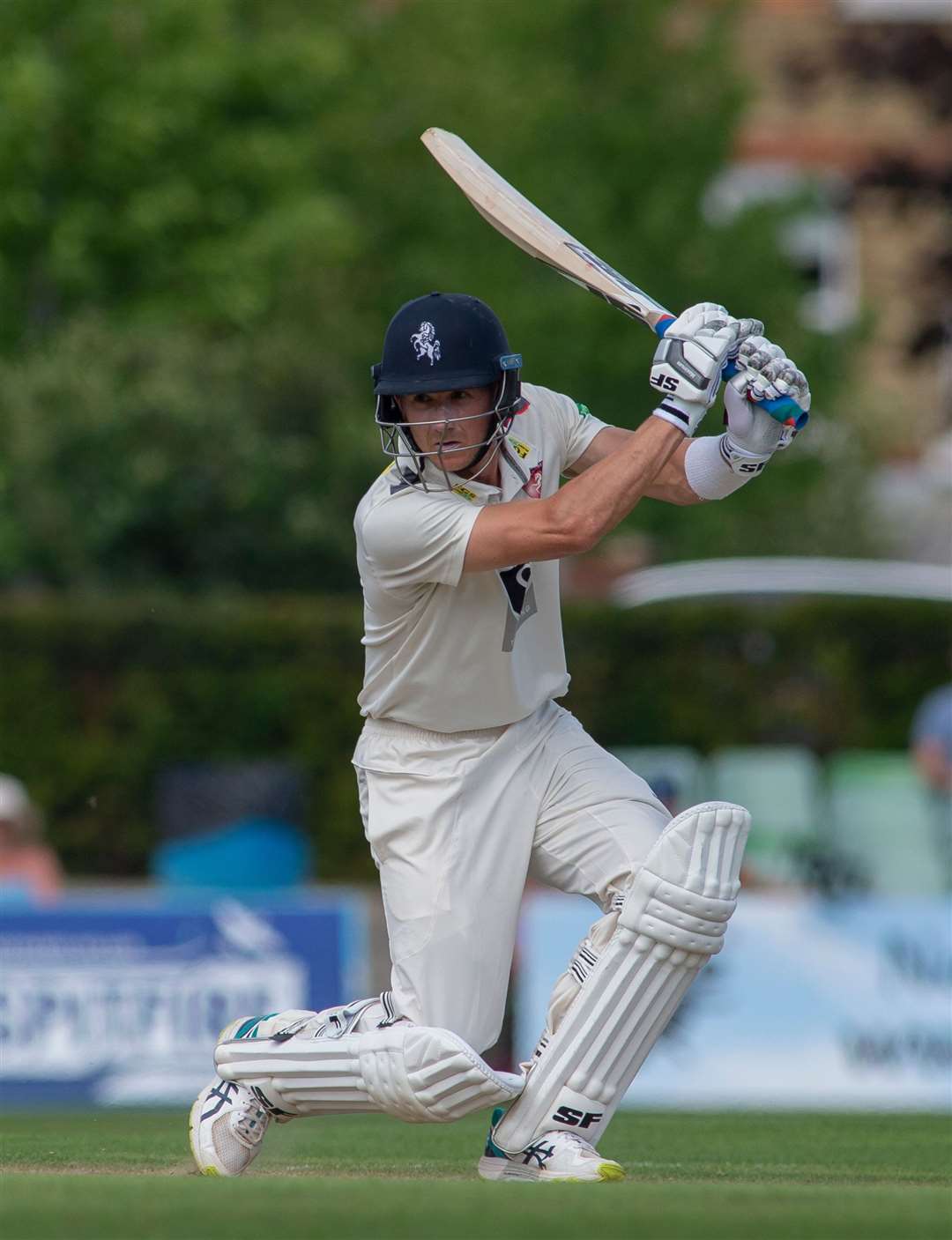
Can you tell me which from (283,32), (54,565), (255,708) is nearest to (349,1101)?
(255,708)

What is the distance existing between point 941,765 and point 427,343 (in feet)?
18.1

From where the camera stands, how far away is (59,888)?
967 centimetres

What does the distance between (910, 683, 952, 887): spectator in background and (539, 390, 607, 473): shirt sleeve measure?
15.9 ft

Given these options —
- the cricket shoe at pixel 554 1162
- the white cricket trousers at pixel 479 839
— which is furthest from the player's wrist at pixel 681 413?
the cricket shoe at pixel 554 1162

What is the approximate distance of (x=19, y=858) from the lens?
28.9ft

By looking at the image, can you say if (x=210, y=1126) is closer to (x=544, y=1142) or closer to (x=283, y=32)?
(x=544, y=1142)

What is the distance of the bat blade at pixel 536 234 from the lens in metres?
4.89

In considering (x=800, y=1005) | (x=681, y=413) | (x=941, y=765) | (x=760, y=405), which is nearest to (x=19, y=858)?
(x=800, y=1005)

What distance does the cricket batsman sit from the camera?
4219 millimetres

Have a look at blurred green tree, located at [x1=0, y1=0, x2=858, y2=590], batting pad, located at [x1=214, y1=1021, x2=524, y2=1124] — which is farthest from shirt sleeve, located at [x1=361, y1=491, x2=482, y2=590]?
blurred green tree, located at [x1=0, y1=0, x2=858, y2=590]

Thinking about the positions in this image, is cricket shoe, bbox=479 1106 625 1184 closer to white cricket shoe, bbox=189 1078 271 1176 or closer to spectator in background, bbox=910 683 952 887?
white cricket shoe, bbox=189 1078 271 1176

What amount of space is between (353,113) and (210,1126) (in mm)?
10940

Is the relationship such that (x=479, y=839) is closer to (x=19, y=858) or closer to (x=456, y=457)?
(x=456, y=457)

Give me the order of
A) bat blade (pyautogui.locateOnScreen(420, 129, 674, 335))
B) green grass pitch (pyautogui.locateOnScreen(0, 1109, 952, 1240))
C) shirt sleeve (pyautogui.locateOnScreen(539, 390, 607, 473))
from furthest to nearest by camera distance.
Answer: bat blade (pyautogui.locateOnScreen(420, 129, 674, 335))
shirt sleeve (pyautogui.locateOnScreen(539, 390, 607, 473))
green grass pitch (pyautogui.locateOnScreen(0, 1109, 952, 1240))
